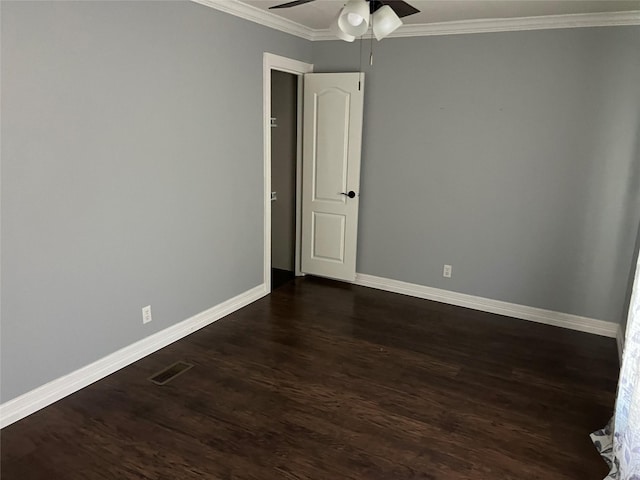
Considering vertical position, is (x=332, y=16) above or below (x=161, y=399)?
above

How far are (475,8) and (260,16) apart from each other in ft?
5.66

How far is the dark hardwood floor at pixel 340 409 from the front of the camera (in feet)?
7.61

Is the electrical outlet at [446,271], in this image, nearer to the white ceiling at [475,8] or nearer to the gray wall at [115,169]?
the gray wall at [115,169]

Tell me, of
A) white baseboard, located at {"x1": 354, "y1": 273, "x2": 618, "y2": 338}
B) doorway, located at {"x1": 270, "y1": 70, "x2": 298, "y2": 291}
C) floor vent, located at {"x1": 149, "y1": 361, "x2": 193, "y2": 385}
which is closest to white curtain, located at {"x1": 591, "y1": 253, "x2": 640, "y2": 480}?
white baseboard, located at {"x1": 354, "y1": 273, "x2": 618, "y2": 338}

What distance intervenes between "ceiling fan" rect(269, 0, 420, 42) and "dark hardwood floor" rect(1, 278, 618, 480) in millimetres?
2114

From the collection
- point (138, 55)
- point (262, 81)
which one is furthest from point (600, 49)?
point (138, 55)

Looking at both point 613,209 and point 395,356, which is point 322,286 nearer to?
point 395,356

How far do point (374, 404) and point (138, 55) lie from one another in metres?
2.64

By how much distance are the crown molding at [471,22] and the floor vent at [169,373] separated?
2.58 m

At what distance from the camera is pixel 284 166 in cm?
516

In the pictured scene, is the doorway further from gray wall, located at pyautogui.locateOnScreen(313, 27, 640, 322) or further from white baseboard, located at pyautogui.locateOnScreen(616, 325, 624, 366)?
white baseboard, located at pyautogui.locateOnScreen(616, 325, 624, 366)

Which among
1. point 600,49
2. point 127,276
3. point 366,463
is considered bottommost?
point 366,463

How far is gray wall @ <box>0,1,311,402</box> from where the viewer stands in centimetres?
246

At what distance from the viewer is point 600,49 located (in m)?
3.61
